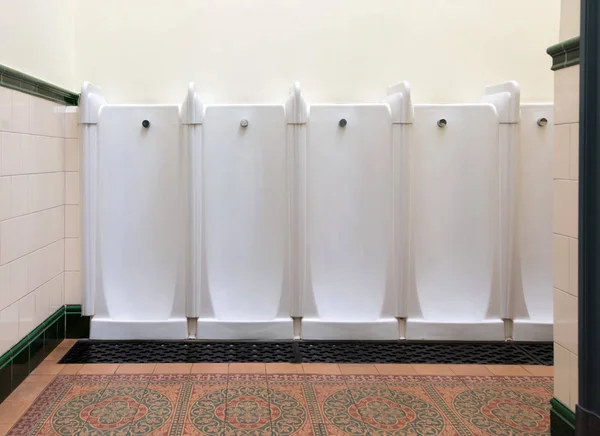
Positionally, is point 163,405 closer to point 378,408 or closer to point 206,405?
point 206,405

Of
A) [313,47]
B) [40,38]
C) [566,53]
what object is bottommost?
[566,53]

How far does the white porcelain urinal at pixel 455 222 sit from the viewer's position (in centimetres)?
286

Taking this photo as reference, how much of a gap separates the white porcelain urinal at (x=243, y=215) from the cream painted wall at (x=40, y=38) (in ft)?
2.65

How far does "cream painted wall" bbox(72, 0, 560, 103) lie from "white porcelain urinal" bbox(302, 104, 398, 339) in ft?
1.22

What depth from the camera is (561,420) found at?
177 centimetres

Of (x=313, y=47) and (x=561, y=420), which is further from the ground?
(x=313, y=47)

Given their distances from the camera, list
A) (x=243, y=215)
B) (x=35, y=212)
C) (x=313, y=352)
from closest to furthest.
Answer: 1. (x=35, y=212)
2. (x=313, y=352)
3. (x=243, y=215)

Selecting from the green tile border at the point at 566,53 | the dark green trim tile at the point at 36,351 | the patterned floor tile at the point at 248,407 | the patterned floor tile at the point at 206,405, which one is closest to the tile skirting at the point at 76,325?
the dark green trim tile at the point at 36,351

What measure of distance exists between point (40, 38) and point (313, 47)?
4.74 feet

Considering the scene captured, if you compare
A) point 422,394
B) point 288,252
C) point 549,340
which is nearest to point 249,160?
point 288,252

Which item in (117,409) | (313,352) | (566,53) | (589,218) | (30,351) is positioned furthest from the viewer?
(313,352)

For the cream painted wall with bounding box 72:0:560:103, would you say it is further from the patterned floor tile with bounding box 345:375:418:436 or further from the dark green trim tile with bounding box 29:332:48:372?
the patterned floor tile with bounding box 345:375:418:436

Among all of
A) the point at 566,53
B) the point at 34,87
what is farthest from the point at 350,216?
the point at 34,87

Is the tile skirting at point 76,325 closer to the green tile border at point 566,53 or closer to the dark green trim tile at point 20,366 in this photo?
the dark green trim tile at point 20,366
